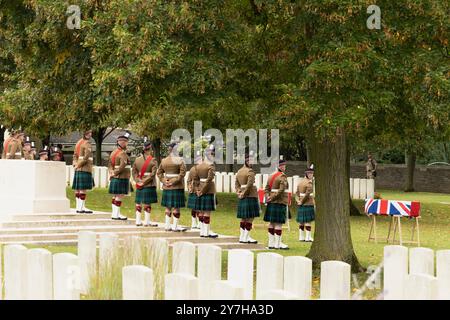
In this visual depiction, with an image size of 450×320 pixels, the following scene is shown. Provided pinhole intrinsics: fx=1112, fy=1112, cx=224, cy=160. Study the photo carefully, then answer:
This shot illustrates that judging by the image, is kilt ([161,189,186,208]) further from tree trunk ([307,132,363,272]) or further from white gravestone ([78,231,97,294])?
white gravestone ([78,231,97,294])

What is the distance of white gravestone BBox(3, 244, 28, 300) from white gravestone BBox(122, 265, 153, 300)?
1.64 metres

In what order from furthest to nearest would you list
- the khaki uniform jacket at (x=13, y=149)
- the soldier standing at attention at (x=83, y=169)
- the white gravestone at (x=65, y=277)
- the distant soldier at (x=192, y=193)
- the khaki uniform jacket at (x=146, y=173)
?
the khaki uniform jacket at (x=13, y=149), the soldier standing at attention at (x=83, y=169), the khaki uniform jacket at (x=146, y=173), the distant soldier at (x=192, y=193), the white gravestone at (x=65, y=277)

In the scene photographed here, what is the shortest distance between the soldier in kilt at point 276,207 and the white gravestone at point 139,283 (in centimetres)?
1316

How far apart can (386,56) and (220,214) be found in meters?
14.9

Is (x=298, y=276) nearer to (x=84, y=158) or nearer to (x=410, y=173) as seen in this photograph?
(x=84, y=158)

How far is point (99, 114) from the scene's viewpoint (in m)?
16.2

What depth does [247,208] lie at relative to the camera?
2044 cm

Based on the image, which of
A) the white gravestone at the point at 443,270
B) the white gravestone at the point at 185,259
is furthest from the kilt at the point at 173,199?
the white gravestone at the point at 443,270

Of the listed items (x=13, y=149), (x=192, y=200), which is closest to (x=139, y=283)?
(x=192, y=200)

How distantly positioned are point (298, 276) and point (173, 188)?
1380cm

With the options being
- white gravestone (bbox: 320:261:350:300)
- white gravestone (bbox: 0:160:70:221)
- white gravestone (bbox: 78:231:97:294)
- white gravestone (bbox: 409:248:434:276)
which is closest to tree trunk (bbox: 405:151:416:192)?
white gravestone (bbox: 0:160:70:221)

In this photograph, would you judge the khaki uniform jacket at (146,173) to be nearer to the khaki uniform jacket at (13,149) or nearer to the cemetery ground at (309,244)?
the cemetery ground at (309,244)

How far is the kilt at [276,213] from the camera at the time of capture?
20.2 meters

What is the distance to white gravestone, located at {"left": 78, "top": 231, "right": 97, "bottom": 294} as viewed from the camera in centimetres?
866
